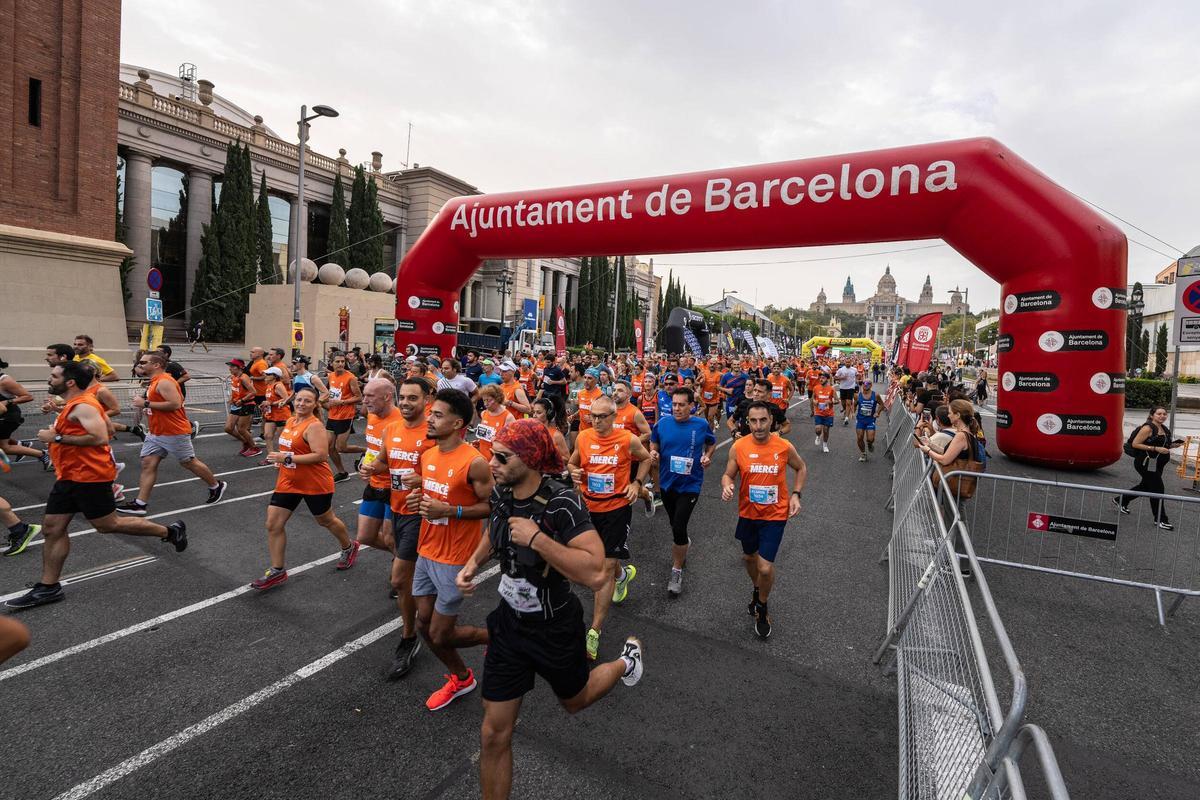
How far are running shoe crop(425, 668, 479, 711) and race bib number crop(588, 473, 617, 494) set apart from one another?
165 cm

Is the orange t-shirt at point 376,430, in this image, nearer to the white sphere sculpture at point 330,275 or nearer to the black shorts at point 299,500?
the black shorts at point 299,500

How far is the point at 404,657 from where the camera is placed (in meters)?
3.92

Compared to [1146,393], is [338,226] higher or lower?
higher

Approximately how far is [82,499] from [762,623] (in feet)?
18.4

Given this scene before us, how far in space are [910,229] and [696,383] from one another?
216 inches

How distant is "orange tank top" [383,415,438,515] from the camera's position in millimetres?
4125

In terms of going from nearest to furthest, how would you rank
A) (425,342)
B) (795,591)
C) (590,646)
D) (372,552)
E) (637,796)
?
1. (637,796)
2. (590,646)
3. (795,591)
4. (372,552)
5. (425,342)

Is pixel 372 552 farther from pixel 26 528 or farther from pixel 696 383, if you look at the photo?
pixel 696 383

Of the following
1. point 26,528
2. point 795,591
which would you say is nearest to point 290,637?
point 26,528

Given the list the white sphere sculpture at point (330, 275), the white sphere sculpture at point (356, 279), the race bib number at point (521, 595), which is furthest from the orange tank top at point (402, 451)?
the white sphere sculpture at point (356, 279)

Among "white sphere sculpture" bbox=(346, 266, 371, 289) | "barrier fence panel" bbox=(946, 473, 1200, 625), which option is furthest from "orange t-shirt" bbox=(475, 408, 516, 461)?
"white sphere sculpture" bbox=(346, 266, 371, 289)

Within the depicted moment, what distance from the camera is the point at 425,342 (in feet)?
47.5

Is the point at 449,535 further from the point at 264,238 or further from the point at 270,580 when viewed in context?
the point at 264,238

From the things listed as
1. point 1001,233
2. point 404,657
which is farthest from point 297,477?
point 1001,233
